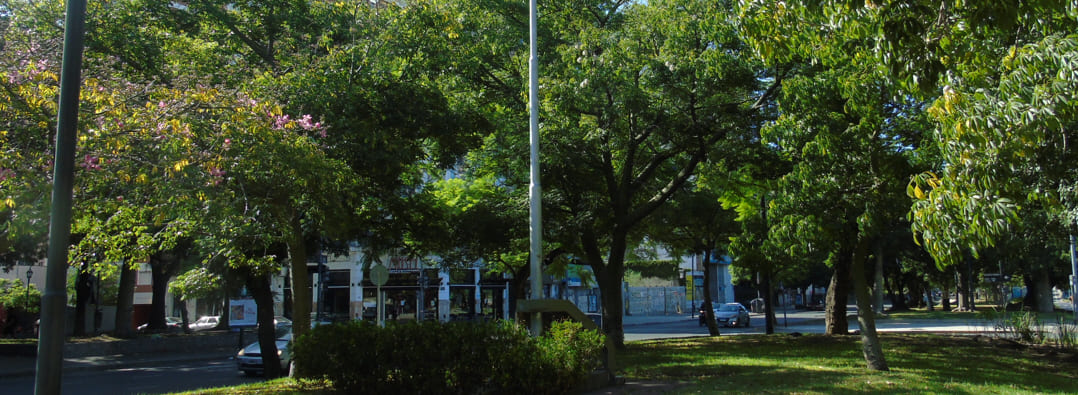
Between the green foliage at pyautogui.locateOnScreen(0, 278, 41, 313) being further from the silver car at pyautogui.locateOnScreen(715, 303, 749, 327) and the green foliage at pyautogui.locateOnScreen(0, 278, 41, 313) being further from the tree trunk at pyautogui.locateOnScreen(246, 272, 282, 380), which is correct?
the silver car at pyautogui.locateOnScreen(715, 303, 749, 327)

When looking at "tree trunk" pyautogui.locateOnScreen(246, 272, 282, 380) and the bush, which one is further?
"tree trunk" pyautogui.locateOnScreen(246, 272, 282, 380)

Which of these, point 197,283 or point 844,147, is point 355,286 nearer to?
point 197,283

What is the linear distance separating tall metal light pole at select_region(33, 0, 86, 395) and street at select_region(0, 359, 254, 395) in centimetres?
1003

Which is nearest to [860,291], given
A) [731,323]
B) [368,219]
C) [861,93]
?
[861,93]

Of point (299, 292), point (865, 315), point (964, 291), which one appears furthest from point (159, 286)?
point (964, 291)

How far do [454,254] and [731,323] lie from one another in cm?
2503

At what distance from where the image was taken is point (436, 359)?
364 inches

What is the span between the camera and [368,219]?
44.7ft

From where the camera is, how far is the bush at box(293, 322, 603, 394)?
9.22m

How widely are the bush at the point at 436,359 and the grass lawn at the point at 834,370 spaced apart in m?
0.78

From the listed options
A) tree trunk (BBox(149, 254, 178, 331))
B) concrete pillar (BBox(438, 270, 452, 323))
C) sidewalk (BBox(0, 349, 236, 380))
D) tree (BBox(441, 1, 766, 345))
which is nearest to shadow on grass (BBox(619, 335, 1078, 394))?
tree (BBox(441, 1, 766, 345))

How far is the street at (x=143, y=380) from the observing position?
52.2 ft

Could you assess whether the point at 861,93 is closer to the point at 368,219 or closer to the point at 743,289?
the point at 368,219

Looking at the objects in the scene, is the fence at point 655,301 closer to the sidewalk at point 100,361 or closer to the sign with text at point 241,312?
the sign with text at point 241,312
